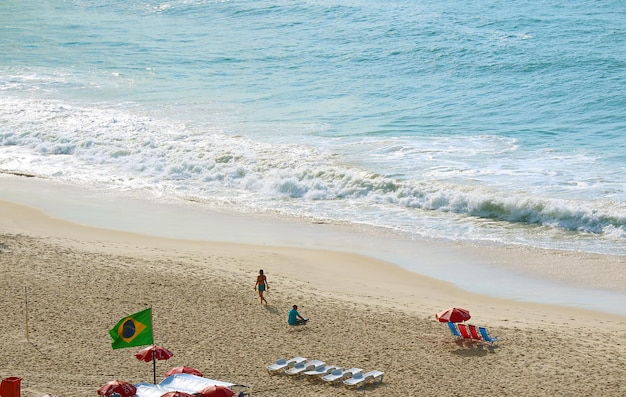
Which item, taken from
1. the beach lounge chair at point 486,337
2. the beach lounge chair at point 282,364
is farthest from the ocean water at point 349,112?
the beach lounge chair at point 282,364

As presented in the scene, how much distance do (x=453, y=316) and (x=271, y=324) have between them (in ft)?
12.1

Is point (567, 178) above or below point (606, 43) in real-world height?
below

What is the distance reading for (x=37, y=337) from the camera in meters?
19.0

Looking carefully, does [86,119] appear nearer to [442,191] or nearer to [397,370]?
[442,191]

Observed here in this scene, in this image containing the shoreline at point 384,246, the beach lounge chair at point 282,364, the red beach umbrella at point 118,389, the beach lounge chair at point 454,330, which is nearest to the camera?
the red beach umbrella at point 118,389

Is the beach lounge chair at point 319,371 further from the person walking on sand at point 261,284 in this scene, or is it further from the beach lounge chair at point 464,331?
the person walking on sand at point 261,284

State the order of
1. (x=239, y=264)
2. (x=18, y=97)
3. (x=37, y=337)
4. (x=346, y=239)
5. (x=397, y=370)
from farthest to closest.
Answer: (x=18, y=97), (x=346, y=239), (x=239, y=264), (x=37, y=337), (x=397, y=370)

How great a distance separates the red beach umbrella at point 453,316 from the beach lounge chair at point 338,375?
248cm

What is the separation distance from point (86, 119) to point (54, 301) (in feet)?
65.3

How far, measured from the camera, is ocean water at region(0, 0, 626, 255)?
29.1m

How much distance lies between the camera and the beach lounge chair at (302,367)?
17.2 m

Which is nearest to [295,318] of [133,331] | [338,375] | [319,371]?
[319,371]

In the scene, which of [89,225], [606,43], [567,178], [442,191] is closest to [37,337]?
[89,225]

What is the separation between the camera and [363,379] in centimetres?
1684
